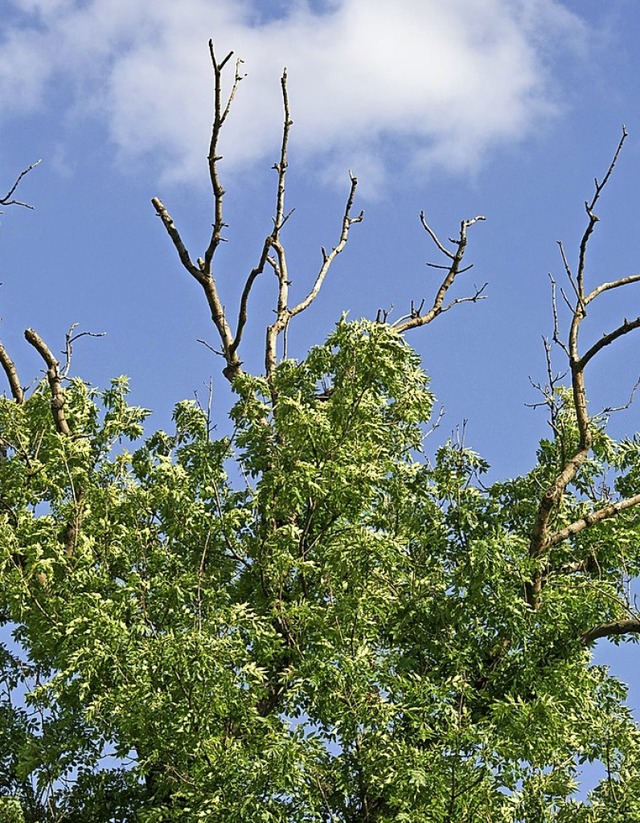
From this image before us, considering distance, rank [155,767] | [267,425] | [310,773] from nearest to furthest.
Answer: [310,773], [155,767], [267,425]

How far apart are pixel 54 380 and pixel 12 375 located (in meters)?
1.56

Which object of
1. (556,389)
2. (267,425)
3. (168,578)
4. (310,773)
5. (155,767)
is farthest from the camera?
(556,389)

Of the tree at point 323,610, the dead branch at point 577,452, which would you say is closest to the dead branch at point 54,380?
the tree at point 323,610

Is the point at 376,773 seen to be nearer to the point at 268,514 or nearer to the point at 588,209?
the point at 268,514

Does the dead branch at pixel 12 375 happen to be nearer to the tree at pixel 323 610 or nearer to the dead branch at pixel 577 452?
the tree at pixel 323 610

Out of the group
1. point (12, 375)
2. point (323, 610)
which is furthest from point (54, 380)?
point (323, 610)

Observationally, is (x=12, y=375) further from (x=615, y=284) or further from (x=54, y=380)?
(x=615, y=284)

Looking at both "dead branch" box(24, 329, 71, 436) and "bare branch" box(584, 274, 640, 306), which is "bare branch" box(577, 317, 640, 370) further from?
"dead branch" box(24, 329, 71, 436)

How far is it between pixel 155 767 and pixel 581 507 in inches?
260

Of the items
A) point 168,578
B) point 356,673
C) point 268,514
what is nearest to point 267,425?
point 268,514

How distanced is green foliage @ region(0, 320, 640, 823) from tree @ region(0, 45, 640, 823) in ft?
0.12

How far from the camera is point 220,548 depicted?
14.9 m

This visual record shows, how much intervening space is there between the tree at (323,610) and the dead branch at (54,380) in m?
0.08

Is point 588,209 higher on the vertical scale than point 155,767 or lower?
higher
